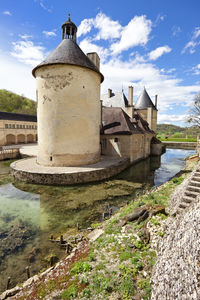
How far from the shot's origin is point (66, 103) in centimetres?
1183

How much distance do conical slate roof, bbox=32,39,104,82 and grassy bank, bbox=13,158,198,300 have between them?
11.4 metres

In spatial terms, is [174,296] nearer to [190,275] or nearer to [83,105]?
[190,275]

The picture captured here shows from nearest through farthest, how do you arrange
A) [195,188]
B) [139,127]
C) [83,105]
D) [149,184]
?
[195,188] → [149,184] → [83,105] → [139,127]

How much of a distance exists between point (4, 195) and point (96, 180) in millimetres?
5684

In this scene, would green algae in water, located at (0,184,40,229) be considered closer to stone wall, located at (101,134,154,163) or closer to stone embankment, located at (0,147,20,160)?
stone wall, located at (101,134,154,163)

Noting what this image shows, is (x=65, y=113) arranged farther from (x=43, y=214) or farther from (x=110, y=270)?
(x=110, y=270)

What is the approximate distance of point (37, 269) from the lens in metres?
4.25

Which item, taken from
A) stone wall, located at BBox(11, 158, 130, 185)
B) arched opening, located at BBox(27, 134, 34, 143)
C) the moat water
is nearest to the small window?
the moat water

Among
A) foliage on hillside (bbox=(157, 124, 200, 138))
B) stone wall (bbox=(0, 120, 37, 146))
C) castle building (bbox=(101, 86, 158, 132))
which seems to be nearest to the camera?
castle building (bbox=(101, 86, 158, 132))

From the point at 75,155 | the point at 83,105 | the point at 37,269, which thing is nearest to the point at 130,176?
the point at 75,155

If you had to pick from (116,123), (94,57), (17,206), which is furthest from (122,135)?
(17,206)

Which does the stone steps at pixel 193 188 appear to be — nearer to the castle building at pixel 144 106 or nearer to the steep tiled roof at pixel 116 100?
the steep tiled roof at pixel 116 100

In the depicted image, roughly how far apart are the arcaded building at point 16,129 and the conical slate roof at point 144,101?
20.9 metres

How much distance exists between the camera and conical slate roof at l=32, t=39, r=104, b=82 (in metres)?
11.3
